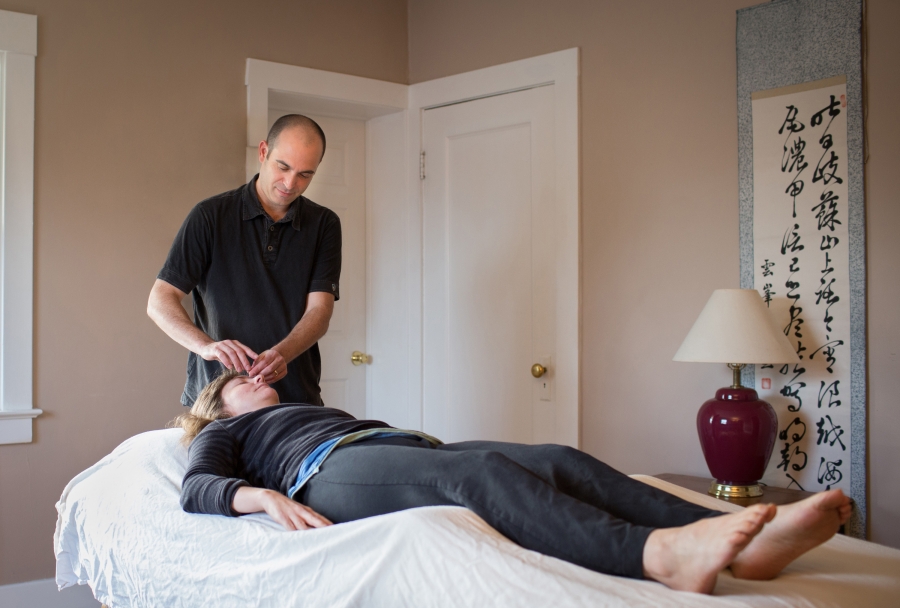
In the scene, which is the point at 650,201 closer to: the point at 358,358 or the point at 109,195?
the point at 358,358

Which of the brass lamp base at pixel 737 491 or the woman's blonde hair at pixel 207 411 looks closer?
the woman's blonde hair at pixel 207 411

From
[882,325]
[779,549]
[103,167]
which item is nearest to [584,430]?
[882,325]

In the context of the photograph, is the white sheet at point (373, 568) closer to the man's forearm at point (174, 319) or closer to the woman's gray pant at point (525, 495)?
the woman's gray pant at point (525, 495)

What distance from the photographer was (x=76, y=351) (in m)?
2.86

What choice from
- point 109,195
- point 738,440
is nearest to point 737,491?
point 738,440

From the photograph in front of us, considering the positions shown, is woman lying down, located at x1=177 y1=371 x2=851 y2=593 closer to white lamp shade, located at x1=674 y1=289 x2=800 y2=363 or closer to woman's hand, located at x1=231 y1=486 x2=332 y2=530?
woman's hand, located at x1=231 y1=486 x2=332 y2=530

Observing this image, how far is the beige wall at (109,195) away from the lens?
2801 mm

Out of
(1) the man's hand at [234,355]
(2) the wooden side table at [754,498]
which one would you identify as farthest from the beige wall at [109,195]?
(2) the wooden side table at [754,498]

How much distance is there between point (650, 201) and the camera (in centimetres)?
285

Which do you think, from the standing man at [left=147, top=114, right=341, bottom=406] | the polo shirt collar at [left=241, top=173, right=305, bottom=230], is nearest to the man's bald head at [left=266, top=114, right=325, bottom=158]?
the standing man at [left=147, top=114, right=341, bottom=406]

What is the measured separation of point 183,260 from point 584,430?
162 cm

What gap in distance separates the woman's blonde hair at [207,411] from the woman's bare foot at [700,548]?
131cm

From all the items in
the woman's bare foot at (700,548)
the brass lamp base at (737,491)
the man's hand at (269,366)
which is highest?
the man's hand at (269,366)

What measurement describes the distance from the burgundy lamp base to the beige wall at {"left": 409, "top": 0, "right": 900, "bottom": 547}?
0.97 feet
